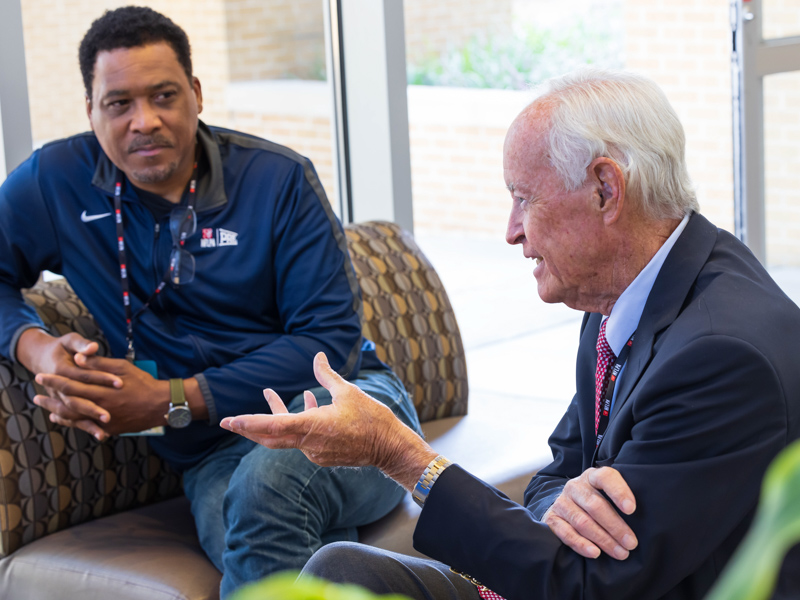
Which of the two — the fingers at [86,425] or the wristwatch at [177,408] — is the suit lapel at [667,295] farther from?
the fingers at [86,425]

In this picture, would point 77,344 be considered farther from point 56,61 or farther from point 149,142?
point 56,61

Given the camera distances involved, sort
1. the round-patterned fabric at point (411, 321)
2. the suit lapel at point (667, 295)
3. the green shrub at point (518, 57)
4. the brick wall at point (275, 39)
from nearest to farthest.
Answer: the suit lapel at point (667, 295) → the round-patterned fabric at point (411, 321) → the brick wall at point (275, 39) → the green shrub at point (518, 57)

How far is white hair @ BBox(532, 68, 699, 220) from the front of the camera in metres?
1.23

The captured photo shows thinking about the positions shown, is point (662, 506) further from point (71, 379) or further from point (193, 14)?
point (193, 14)

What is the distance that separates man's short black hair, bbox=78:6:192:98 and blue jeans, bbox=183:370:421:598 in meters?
0.82

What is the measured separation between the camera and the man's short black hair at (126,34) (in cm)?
196

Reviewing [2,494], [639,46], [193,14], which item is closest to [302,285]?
[2,494]

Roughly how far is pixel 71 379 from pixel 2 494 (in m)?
0.29

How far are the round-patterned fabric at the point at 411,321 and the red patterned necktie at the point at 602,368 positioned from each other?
3.95ft

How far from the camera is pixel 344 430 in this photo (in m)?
1.23

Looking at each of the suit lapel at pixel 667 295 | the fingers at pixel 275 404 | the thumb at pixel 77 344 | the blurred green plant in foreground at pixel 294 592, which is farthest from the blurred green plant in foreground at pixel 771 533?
the thumb at pixel 77 344

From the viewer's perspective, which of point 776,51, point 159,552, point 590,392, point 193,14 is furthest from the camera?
point 776,51

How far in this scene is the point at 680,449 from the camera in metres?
1.09

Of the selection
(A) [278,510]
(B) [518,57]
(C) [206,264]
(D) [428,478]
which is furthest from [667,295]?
(B) [518,57]
